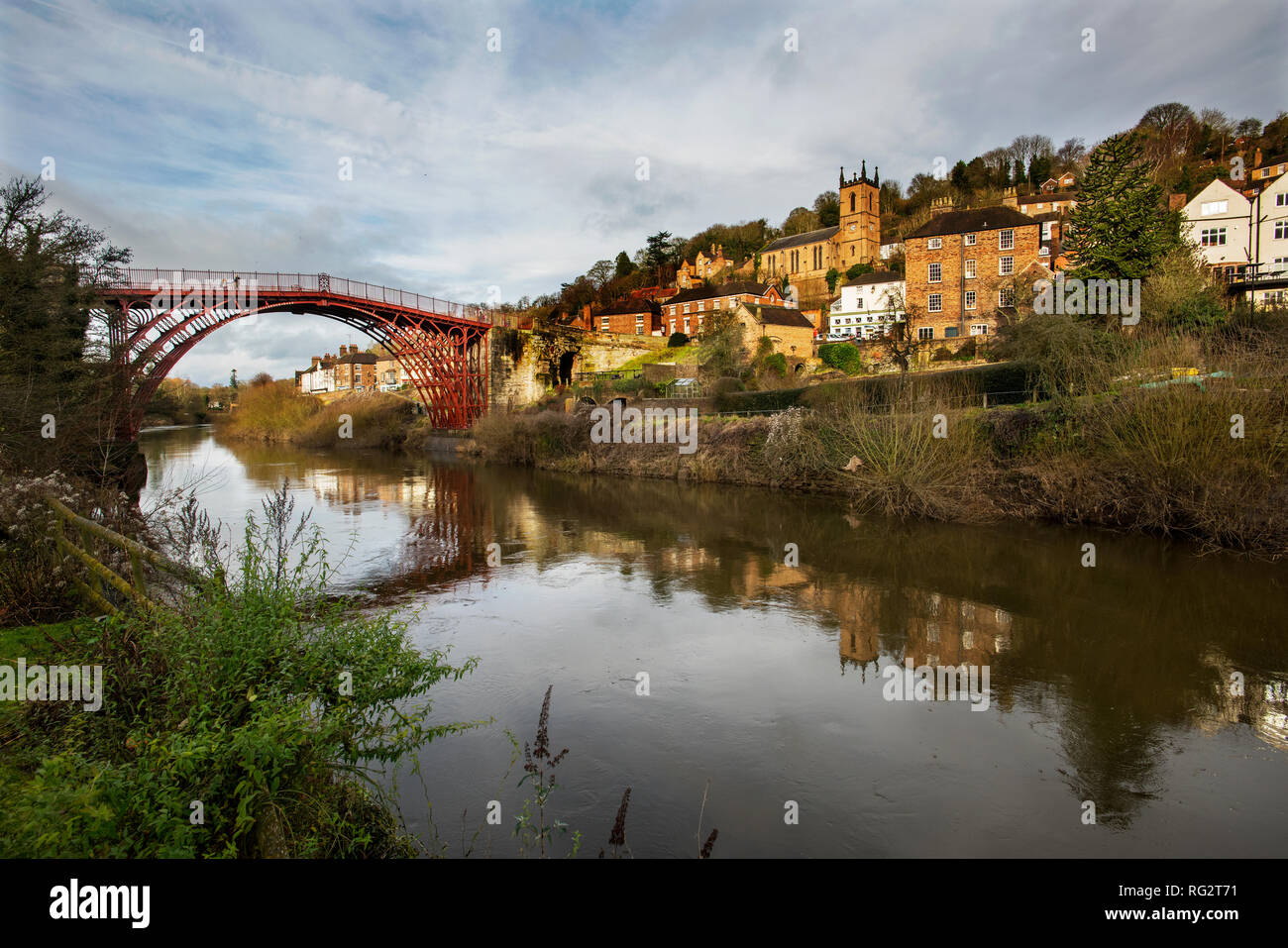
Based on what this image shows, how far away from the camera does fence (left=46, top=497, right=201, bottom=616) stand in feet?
15.7

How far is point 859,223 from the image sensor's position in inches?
2697

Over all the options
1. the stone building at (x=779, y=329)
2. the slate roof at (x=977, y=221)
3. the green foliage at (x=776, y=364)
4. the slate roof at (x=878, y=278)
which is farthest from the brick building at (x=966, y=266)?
the green foliage at (x=776, y=364)

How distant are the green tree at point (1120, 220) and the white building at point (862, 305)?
20.3 m

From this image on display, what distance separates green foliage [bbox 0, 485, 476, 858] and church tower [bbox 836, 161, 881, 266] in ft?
233

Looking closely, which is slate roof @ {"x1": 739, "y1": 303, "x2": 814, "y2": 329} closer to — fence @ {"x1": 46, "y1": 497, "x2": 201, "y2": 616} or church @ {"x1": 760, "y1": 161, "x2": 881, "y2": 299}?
church @ {"x1": 760, "y1": 161, "x2": 881, "y2": 299}

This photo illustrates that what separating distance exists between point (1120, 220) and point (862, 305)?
1072 inches

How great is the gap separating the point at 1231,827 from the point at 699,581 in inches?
320

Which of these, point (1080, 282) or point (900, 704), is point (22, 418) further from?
point (1080, 282)

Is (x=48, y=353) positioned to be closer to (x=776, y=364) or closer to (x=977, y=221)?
(x=776, y=364)

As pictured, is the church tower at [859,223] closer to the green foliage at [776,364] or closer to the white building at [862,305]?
the white building at [862,305]

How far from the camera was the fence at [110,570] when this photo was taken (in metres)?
4.78

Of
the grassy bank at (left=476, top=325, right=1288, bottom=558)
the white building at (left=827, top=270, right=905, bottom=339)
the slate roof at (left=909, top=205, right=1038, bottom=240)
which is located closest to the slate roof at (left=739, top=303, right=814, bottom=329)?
the white building at (left=827, top=270, right=905, bottom=339)

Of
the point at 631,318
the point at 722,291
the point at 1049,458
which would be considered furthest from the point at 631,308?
the point at 1049,458

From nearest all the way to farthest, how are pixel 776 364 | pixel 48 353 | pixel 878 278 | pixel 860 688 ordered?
pixel 860 688 → pixel 48 353 → pixel 776 364 → pixel 878 278
